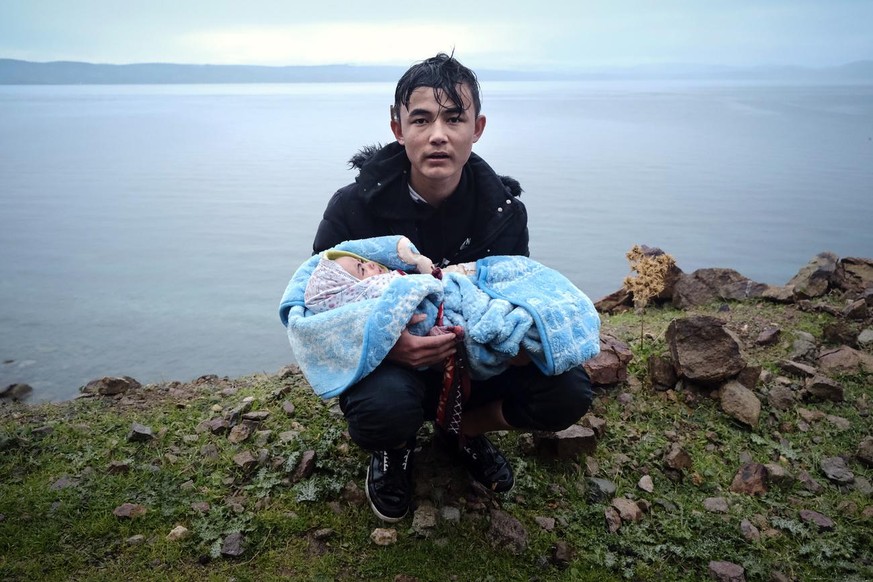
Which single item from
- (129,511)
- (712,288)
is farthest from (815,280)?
(129,511)

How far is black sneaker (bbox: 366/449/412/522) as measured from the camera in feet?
8.43

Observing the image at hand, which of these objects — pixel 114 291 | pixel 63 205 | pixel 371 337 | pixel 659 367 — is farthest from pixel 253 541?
pixel 63 205

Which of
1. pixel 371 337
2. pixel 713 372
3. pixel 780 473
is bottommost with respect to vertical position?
pixel 780 473

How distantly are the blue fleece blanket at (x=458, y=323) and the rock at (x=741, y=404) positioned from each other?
125 cm

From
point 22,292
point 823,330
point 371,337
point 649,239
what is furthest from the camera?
point 649,239

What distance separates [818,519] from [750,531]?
293 mm

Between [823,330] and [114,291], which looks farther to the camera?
[114,291]

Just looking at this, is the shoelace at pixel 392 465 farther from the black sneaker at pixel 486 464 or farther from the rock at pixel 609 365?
the rock at pixel 609 365

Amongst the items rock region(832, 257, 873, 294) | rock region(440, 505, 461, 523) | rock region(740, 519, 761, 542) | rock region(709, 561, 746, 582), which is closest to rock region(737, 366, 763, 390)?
rock region(740, 519, 761, 542)

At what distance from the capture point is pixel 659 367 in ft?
11.4

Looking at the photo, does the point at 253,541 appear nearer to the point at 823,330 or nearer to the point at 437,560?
the point at 437,560

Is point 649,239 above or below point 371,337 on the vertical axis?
below

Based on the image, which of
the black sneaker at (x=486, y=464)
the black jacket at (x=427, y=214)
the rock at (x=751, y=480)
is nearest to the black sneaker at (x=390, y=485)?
the black sneaker at (x=486, y=464)

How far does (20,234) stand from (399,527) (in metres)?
7.49
